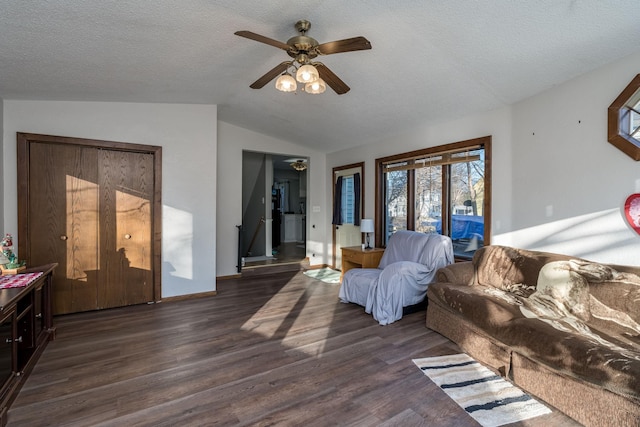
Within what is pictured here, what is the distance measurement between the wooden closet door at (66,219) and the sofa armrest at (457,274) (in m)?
4.25

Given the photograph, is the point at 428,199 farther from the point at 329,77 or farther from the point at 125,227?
the point at 125,227

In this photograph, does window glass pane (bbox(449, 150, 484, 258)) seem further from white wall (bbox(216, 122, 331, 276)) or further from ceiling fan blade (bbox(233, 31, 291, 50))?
white wall (bbox(216, 122, 331, 276))

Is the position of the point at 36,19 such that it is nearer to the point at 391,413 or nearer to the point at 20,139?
the point at 20,139

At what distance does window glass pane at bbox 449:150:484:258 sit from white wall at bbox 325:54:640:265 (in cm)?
24

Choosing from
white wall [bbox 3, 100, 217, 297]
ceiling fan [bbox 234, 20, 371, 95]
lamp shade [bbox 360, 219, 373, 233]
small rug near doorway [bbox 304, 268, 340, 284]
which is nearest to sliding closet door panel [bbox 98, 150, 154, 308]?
white wall [bbox 3, 100, 217, 297]

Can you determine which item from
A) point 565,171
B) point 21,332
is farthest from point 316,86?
point 21,332

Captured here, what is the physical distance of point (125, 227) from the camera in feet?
13.0

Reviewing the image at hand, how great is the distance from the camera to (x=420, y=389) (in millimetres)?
2168

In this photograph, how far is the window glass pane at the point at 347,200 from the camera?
613cm

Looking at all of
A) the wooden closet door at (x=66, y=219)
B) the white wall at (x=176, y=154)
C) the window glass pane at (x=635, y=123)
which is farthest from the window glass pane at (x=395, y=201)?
the wooden closet door at (x=66, y=219)

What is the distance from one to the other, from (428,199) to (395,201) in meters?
0.70

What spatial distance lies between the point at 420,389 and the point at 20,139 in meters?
4.78

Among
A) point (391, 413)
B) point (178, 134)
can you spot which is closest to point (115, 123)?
point (178, 134)

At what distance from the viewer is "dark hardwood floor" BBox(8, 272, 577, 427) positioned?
1907 mm
